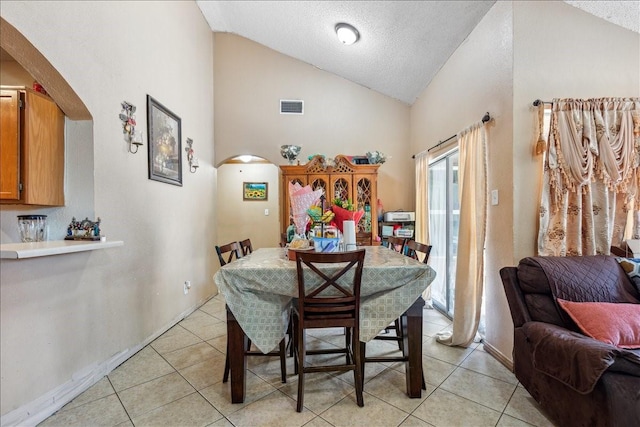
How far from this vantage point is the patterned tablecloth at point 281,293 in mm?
1691

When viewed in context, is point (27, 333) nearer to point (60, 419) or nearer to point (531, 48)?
point (60, 419)

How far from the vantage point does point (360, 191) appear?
3.88 metres

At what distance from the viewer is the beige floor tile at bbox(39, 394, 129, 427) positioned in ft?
5.26

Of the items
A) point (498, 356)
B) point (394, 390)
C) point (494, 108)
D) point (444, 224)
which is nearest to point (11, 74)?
point (394, 390)

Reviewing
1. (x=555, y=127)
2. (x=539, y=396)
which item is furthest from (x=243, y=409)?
Answer: (x=555, y=127)

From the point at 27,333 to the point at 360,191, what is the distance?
3.35 metres

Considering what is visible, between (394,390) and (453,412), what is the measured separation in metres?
0.36

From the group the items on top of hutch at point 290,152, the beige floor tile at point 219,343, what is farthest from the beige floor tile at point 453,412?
the items on top of hutch at point 290,152

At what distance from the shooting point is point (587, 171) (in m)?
1.94

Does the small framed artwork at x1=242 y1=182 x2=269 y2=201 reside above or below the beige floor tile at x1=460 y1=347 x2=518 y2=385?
above

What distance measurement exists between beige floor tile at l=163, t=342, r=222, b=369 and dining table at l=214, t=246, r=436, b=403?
74cm

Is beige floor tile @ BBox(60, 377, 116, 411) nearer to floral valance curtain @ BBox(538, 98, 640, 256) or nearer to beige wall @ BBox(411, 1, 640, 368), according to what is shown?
beige wall @ BBox(411, 1, 640, 368)

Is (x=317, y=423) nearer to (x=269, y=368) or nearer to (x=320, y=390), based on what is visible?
(x=320, y=390)

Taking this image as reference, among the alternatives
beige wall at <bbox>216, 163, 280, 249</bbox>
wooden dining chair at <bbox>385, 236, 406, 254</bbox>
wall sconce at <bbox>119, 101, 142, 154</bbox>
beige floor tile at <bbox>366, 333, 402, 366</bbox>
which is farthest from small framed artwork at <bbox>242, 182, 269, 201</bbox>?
beige floor tile at <bbox>366, 333, 402, 366</bbox>
